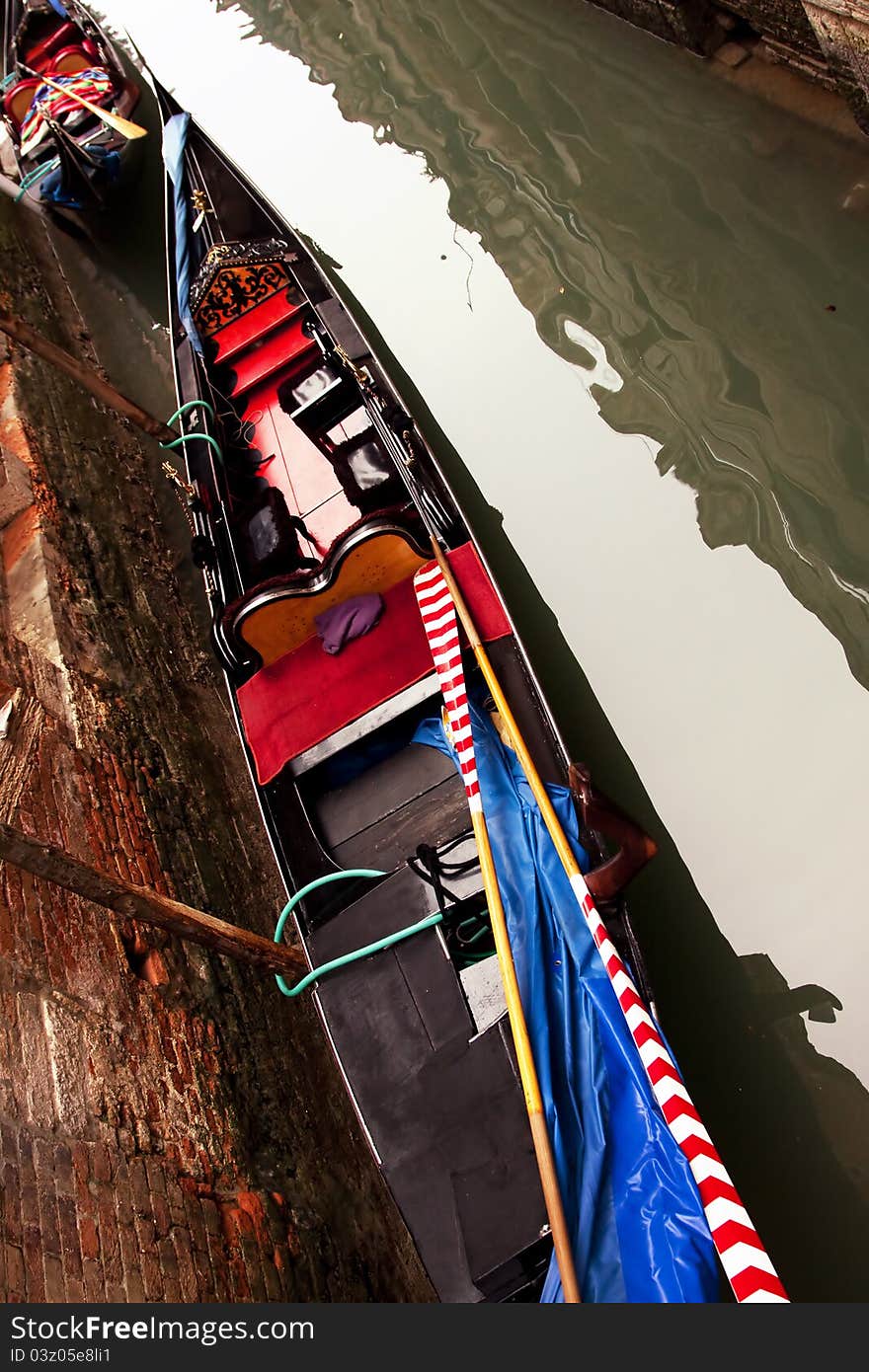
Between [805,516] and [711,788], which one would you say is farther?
[805,516]

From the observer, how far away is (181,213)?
238 inches

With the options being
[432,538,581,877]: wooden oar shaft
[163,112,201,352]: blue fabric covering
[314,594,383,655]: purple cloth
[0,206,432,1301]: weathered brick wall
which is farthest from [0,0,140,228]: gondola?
[432,538,581,877]: wooden oar shaft

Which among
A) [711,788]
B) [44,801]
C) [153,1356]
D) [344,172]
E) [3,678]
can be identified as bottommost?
[153,1356]

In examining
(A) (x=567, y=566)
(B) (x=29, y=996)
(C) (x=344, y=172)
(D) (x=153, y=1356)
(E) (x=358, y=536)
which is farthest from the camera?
(C) (x=344, y=172)

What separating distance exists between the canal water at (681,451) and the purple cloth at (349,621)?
82 centimetres

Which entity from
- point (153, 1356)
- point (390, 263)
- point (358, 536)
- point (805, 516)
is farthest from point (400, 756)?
point (390, 263)

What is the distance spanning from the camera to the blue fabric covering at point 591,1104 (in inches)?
90.1

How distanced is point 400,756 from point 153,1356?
2.15m

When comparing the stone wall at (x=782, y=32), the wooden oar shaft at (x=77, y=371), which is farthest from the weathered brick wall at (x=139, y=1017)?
the stone wall at (x=782, y=32)

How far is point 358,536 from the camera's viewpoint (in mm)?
3750

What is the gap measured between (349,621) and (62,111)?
18.3 ft

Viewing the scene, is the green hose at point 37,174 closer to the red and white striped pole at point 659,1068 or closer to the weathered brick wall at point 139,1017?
the weathered brick wall at point 139,1017

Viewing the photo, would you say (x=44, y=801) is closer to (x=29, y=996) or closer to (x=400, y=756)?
(x=29, y=996)

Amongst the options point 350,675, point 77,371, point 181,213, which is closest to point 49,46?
point 181,213
